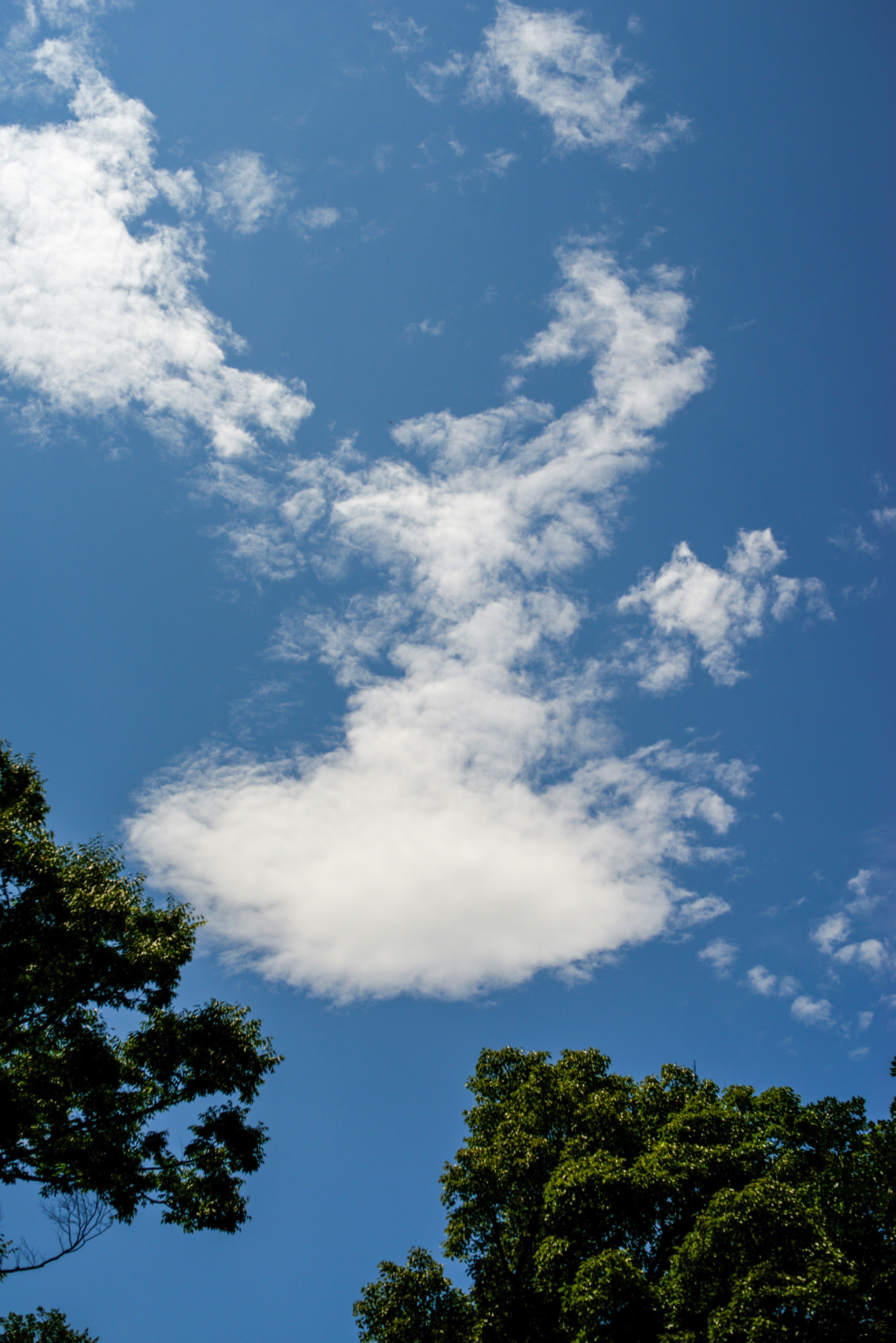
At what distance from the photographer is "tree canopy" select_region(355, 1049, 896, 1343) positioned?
1297 cm

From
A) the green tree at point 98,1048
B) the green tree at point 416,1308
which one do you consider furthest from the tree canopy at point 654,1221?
the green tree at point 98,1048

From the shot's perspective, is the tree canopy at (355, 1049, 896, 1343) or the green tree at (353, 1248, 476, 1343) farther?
the green tree at (353, 1248, 476, 1343)

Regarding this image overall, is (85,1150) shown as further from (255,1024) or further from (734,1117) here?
(734,1117)

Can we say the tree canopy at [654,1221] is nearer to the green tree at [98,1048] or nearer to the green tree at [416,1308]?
the green tree at [416,1308]

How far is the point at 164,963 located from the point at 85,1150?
12.5 feet

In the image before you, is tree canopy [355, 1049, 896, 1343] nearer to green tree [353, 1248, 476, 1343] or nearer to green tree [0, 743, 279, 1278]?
green tree [353, 1248, 476, 1343]

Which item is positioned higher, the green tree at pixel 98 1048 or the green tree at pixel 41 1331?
the green tree at pixel 98 1048

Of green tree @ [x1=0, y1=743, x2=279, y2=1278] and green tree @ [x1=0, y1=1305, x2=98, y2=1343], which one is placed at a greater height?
green tree @ [x1=0, y1=743, x2=279, y2=1278]

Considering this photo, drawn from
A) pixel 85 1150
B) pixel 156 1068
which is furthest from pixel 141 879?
pixel 85 1150

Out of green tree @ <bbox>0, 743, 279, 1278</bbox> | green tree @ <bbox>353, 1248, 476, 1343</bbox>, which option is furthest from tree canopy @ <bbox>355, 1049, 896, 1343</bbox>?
green tree @ <bbox>0, 743, 279, 1278</bbox>

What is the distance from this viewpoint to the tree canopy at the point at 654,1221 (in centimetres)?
1297

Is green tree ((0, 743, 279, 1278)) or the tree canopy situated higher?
green tree ((0, 743, 279, 1278))

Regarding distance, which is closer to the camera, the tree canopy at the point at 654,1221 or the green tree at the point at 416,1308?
the tree canopy at the point at 654,1221

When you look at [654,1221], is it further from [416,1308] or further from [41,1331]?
[41,1331]
